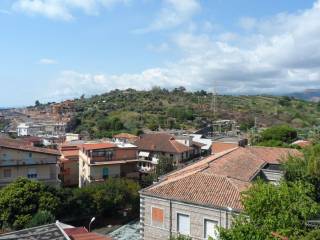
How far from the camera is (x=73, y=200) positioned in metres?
40.3

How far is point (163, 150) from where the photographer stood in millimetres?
63875

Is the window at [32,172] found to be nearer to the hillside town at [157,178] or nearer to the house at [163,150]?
the hillside town at [157,178]

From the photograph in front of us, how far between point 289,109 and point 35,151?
409 feet

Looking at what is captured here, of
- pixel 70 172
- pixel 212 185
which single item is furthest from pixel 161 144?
pixel 212 185

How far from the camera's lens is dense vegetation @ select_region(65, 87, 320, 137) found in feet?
356

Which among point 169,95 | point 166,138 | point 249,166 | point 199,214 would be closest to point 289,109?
point 169,95

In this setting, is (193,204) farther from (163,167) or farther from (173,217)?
(163,167)

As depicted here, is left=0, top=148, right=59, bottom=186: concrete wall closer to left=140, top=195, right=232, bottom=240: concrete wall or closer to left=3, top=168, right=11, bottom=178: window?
left=3, top=168, right=11, bottom=178: window

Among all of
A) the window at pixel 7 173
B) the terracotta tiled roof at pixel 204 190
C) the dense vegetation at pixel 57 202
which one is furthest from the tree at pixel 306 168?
the window at pixel 7 173

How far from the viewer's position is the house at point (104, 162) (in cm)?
5144

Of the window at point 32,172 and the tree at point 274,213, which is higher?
the tree at point 274,213

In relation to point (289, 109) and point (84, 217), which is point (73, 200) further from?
point (289, 109)

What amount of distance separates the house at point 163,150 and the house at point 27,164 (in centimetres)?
2044

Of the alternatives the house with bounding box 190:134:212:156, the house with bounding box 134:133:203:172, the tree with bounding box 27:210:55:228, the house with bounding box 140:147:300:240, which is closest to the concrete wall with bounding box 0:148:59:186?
the tree with bounding box 27:210:55:228
